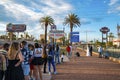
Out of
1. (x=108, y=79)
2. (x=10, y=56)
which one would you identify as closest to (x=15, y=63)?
(x=10, y=56)

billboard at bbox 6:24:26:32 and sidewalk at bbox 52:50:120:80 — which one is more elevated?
billboard at bbox 6:24:26:32

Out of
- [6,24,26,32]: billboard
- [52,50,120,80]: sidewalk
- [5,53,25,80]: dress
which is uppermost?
[6,24,26,32]: billboard

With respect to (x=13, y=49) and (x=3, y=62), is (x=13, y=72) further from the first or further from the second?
(x=13, y=49)

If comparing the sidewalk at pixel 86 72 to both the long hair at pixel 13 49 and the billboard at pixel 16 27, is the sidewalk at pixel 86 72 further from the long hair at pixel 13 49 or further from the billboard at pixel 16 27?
the billboard at pixel 16 27

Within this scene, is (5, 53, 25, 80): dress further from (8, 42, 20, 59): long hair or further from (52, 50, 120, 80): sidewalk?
(52, 50, 120, 80): sidewalk

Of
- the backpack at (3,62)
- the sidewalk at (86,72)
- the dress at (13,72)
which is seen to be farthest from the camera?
the sidewalk at (86,72)

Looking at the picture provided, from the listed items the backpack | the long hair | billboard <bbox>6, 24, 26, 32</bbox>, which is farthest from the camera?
billboard <bbox>6, 24, 26, 32</bbox>

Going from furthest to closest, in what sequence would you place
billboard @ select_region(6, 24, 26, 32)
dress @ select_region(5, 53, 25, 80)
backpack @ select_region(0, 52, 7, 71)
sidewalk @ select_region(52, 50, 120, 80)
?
billboard @ select_region(6, 24, 26, 32) → sidewalk @ select_region(52, 50, 120, 80) → backpack @ select_region(0, 52, 7, 71) → dress @ select_region(5, 53, 25, 80)

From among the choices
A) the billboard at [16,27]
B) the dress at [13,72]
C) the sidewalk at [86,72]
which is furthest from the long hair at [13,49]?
the billboard at [16,27]

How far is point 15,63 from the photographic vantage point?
9.26 m

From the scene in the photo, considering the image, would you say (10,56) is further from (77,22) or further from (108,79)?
(77,22)

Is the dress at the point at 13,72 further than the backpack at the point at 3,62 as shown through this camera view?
No

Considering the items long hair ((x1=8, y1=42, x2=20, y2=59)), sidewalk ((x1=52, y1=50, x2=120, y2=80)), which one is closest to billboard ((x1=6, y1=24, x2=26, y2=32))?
sidewalk ((x1=52, y1=50, x2=120, y2=80))

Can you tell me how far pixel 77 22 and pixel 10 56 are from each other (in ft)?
233
